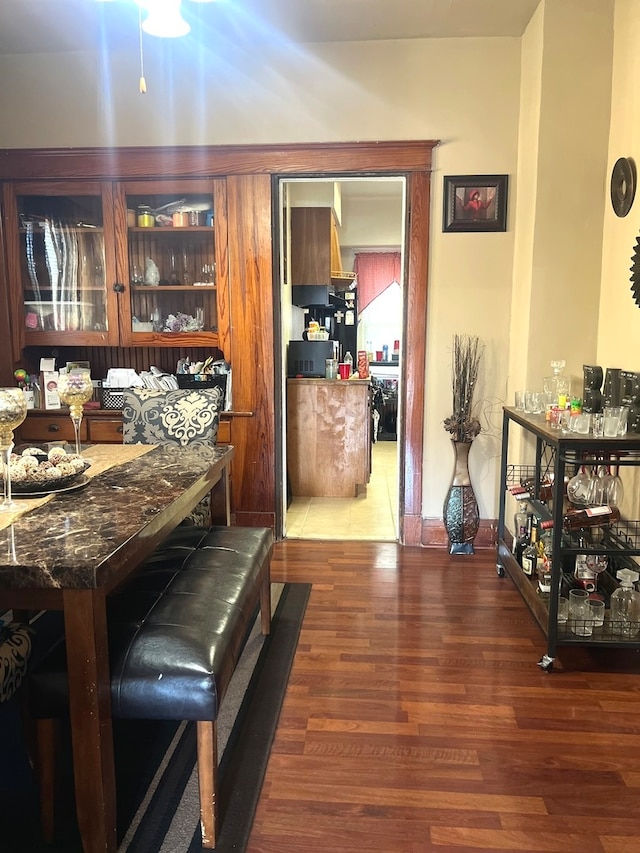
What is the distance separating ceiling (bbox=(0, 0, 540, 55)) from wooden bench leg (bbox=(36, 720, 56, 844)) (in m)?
3.04

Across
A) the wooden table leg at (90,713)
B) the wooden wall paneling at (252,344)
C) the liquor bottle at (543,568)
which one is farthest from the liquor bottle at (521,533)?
the wooden table leg at (90,713)

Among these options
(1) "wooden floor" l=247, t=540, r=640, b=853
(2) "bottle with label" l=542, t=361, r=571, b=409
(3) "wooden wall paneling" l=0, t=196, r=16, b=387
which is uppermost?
(3) "wooden wall paneling" l=0, t=196, r=16, b=387

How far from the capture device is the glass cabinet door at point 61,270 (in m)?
3.65

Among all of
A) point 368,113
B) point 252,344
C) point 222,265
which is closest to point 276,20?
point 368,113

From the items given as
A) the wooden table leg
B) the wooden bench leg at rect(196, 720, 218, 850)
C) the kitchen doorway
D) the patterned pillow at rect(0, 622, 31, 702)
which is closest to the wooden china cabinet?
the kitchen doorway

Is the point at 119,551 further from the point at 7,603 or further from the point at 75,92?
the point at 75,92

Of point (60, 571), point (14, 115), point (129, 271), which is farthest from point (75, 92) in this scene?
point (60, 571)

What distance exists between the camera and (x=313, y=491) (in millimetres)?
4609

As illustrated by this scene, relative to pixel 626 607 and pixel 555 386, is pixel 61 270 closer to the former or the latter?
pixel 555 386

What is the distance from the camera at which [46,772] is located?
1512mm

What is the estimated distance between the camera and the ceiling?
296cm

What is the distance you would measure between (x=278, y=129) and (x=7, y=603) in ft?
9.56

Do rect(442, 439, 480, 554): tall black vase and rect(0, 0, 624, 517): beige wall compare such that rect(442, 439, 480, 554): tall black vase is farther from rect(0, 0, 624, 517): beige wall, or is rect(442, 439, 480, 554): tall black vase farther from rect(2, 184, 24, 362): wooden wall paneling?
rect(2, 184, 24, 362): wooden wall paneling

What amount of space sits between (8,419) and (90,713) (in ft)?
2.40
